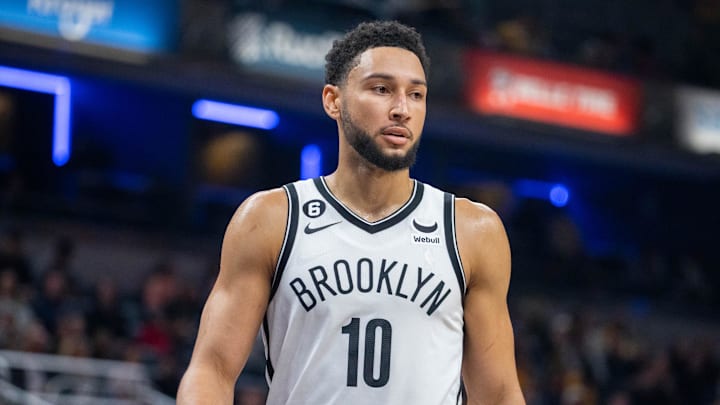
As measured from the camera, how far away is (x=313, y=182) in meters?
4.12

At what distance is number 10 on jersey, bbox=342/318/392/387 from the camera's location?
3.79 m

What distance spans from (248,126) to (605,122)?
17.9 feet

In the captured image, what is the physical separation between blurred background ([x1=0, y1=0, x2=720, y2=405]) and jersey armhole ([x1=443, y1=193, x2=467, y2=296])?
7.41 meters

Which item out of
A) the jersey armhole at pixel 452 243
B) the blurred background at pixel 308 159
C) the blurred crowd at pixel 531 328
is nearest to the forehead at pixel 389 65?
the jersey armhole at pixel 452 243

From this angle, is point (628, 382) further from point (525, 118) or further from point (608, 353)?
point (525, 118)

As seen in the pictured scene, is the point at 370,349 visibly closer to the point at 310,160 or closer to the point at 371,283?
the point at 371,283

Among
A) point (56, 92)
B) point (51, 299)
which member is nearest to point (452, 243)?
point (51, 299)

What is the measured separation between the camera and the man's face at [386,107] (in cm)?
391

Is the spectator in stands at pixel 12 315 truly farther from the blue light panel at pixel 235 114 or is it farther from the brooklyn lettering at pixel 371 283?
the brooklyn lettering at pixel 371 283

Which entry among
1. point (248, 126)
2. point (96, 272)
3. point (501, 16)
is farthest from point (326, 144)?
point (96, 272)

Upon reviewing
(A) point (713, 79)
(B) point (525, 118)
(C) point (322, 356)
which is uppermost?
(A) point (713, 79)

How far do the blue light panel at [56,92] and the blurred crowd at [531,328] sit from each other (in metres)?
1.94

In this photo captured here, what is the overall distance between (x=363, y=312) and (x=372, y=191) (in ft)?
1.45

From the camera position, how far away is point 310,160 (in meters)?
20.1
